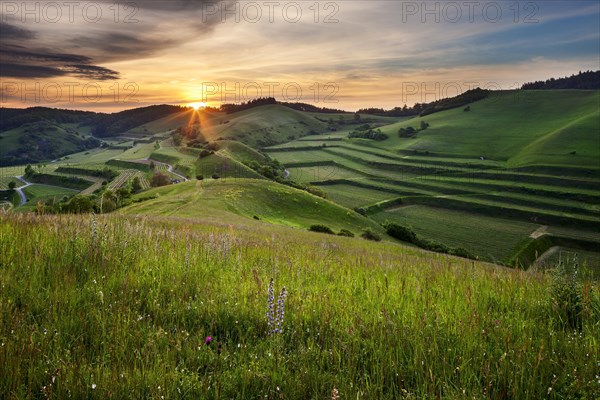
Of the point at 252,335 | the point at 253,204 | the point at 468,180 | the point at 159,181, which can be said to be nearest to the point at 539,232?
the point at 468,180

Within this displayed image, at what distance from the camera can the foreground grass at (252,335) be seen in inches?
121

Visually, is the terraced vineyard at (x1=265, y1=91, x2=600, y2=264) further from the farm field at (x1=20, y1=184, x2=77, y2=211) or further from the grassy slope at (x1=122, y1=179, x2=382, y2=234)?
the farm field at (x1=20, y1=184, x2=77, y2=211)

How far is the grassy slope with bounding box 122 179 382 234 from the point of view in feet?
199

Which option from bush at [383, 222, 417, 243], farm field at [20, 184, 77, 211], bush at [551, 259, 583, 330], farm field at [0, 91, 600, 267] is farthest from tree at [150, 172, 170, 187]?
bush at [551, 259, 583, 330]

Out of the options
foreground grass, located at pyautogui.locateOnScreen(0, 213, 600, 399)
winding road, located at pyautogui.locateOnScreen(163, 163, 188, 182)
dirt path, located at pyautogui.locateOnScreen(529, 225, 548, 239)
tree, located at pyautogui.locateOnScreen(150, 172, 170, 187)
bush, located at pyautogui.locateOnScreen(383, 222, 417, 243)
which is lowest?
dirt path, located at pyautogui.locateOnScreen(529, 225, 548, 239)

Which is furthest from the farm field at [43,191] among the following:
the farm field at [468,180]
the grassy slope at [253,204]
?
the grassy slope at [253,204]

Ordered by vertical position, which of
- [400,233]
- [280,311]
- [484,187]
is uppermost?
[280,311]

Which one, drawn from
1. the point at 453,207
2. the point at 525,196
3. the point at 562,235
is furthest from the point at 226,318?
the point at 525,196

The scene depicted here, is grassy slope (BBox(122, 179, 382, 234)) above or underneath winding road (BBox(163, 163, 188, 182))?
underneath

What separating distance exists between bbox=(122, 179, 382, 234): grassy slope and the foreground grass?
4958cm

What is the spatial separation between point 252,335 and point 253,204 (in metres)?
66.1

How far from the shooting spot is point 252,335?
13.7 ft

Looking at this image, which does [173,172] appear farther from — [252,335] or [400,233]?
[252,335]

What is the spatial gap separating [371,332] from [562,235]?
109378mm
